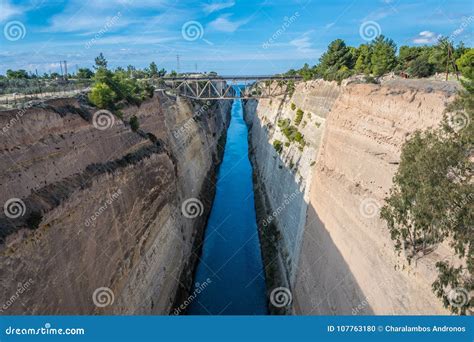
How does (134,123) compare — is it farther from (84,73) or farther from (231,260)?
(84,73)

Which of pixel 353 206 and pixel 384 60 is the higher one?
pixel 384 60

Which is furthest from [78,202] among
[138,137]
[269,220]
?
[269,220]

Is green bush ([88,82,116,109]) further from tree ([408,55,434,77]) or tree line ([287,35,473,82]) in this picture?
tree ([408,55,434,77])

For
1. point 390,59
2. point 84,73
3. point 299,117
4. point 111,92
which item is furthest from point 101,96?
point 84,73

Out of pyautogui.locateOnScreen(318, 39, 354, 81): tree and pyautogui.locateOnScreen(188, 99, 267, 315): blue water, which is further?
pyautogui.locateOnScreen(318, 39, 354, 81): tree

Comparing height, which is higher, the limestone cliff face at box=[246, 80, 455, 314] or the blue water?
the limestone cliff face at box=[246, 80, 455, 314]

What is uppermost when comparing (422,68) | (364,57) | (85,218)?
(364,57)

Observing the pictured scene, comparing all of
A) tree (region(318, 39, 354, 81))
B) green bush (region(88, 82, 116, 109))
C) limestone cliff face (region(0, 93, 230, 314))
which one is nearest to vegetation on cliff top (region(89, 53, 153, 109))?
green bush (region(88, 82, 116, 109))
